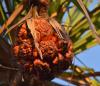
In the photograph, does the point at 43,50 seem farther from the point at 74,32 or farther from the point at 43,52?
the point at 74,32

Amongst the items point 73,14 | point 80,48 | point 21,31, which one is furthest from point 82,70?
point 21,31

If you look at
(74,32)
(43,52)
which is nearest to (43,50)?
(43,52)

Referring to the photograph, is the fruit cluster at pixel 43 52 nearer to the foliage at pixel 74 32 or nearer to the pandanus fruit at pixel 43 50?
the pandanus fruit at pixel 43 50

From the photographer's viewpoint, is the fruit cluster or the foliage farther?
the foliage

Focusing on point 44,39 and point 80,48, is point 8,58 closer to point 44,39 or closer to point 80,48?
point 80,48

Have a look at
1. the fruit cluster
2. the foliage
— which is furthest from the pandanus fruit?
the foliage

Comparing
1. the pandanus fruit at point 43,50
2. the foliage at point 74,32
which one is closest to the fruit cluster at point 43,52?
the pandanus fruit at point 43,50

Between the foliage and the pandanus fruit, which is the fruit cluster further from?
the foliage

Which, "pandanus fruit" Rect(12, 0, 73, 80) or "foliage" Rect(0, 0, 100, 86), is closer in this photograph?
"pandanus fruit" Rect(12, 0, 73, 80)

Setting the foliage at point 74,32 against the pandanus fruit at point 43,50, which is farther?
the foliage at point 74,32

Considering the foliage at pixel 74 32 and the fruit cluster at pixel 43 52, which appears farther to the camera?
the foliage at pixel 74 32
